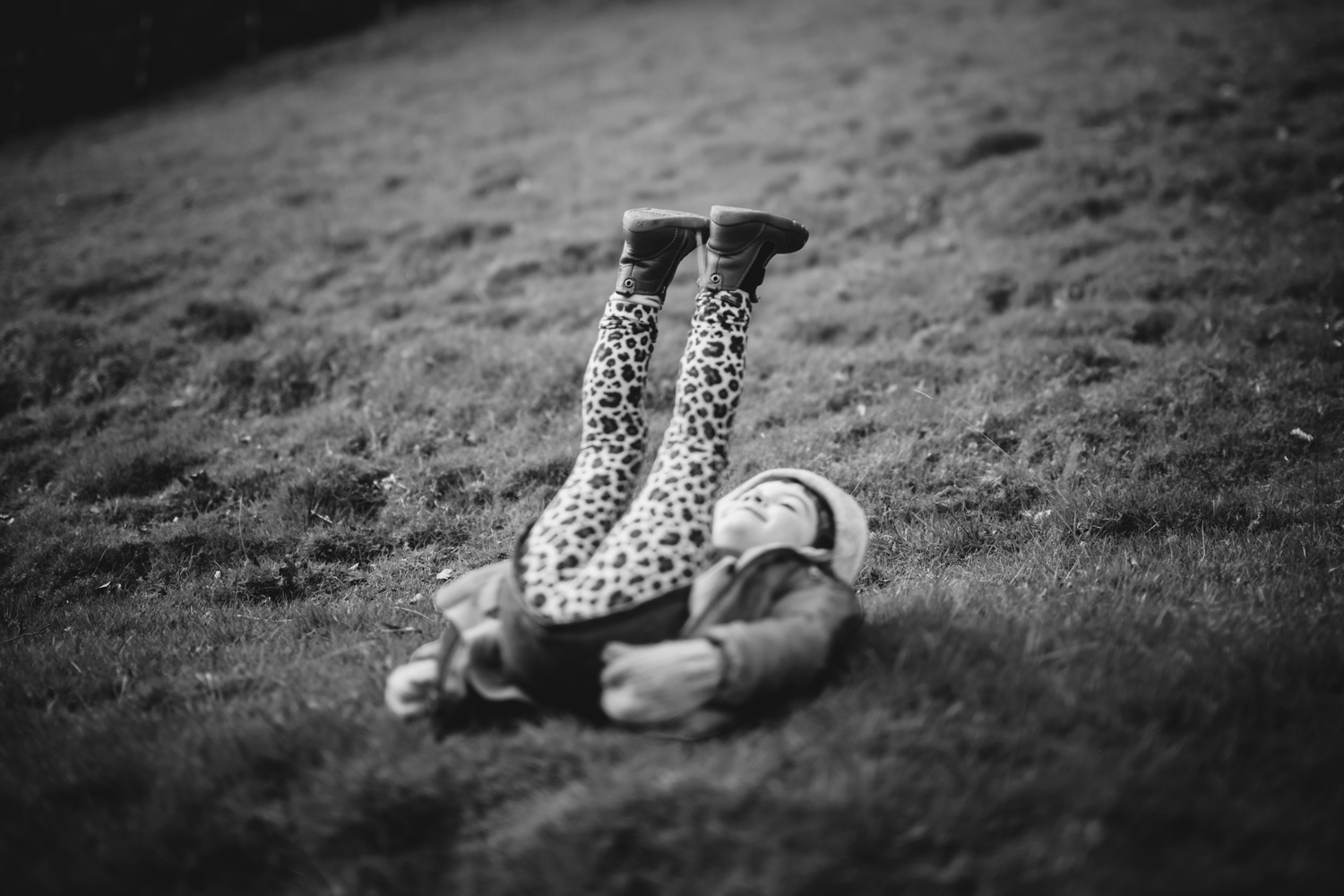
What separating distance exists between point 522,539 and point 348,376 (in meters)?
4.58

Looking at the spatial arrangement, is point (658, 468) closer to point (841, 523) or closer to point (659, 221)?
point (841, 523)

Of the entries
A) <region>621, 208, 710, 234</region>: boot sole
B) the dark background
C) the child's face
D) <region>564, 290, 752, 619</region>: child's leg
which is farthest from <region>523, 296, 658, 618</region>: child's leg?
the dark background

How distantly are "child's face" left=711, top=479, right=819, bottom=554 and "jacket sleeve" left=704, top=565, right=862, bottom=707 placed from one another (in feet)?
0.72

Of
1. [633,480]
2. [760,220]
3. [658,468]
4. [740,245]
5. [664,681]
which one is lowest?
[664,681]

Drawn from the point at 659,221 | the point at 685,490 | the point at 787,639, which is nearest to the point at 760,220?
the point at 659,221

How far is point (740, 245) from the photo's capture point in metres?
4.12

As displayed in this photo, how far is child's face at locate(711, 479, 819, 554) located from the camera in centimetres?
339

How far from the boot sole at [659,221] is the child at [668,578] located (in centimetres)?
18

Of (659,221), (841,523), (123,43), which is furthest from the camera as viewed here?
(123,43)

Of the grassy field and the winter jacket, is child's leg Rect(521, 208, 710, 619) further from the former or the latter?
the grassy field

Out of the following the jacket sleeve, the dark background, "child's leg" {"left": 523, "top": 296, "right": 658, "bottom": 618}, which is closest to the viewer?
the jacket sleeve

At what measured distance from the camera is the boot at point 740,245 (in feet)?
13.5

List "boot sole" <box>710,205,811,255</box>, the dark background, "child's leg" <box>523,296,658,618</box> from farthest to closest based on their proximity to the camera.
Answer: the dark background < "boot sole" <box>710,205,811,255</box> < "child's leg" <box>523,296,658,618</box>

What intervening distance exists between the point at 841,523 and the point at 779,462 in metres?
2.01
